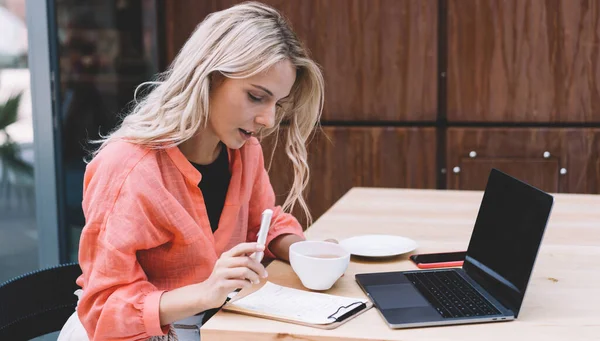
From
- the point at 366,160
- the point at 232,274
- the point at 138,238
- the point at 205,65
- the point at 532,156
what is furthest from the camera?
the point at 366,160

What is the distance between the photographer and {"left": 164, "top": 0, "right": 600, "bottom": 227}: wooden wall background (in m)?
2.66

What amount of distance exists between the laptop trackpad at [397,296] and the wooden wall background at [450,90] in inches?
64.5

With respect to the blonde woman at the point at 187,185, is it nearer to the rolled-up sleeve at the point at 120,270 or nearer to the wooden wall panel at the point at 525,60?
the rolled-up sleeve at the point at 120,270

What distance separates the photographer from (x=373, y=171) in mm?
2836

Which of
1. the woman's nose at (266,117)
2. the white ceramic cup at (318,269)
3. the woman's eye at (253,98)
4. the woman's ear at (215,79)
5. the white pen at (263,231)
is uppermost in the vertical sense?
the woman's ear at (215,79)

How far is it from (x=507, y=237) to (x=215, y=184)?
0.63m

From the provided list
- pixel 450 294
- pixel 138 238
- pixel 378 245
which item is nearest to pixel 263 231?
pixel 138 238

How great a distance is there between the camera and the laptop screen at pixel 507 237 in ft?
3.52

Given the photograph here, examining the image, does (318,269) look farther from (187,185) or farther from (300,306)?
(187,185)

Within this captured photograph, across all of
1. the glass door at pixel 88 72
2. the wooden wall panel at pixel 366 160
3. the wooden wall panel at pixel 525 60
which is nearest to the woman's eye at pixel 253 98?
the glass door at pixel 88 72

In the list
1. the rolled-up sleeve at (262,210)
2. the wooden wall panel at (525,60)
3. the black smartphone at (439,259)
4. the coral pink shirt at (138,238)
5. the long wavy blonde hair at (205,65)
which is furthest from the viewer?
the wooden wall panel at (525,60)

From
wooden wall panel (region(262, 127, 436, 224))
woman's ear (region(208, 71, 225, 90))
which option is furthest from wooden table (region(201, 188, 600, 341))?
wooden wall panel (region(262, 127, 436, 224))

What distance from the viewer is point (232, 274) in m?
1.05

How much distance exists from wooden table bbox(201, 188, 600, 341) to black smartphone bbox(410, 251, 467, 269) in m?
0.02
